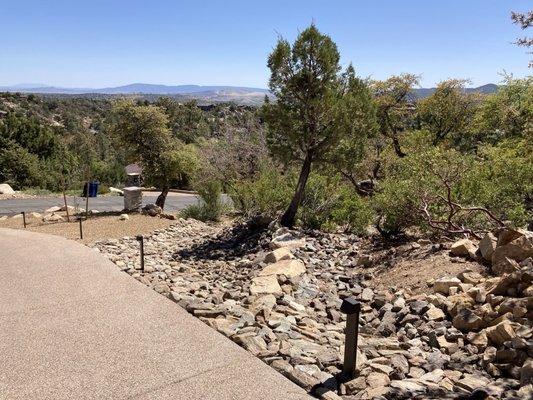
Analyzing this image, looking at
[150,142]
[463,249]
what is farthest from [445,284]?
[150,142]

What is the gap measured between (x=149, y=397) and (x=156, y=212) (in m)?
12.8

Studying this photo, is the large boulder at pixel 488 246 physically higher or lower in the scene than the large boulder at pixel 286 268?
higher

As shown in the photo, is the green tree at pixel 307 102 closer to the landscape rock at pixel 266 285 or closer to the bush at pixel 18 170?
the landscape rock at pixel 266 285

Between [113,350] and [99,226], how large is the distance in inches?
388

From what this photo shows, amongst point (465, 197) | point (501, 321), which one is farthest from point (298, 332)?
point (465, 197)

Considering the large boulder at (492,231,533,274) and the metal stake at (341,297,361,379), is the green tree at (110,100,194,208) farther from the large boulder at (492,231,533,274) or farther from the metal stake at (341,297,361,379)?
the metal stake at (341,297,361,379)

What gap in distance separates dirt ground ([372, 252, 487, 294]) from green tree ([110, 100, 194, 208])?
39.6 ft

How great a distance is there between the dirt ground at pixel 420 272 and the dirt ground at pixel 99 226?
313 inches

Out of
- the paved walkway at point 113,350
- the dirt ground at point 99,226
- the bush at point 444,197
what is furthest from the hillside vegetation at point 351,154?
the paved walkway at point 113,350

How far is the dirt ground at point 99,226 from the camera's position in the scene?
41.1 feet

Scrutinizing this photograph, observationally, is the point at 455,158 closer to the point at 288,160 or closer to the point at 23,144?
the point at 288,160

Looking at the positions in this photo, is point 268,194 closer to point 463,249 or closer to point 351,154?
point 351,154

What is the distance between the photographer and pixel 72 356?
184 inches

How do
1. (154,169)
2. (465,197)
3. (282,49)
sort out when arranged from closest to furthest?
(465,197), (282,49), (154,169)
